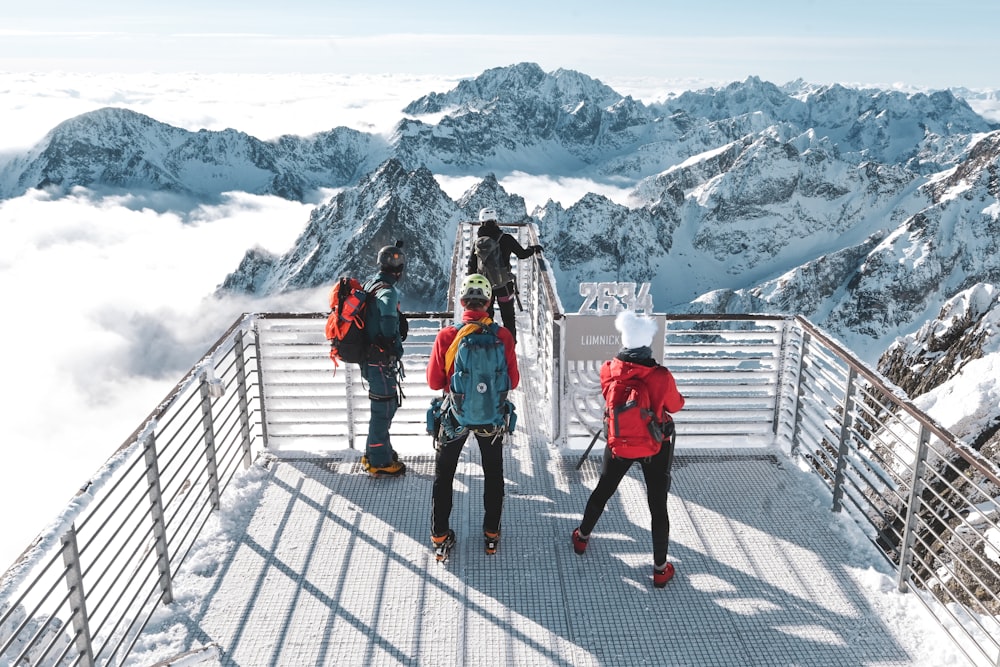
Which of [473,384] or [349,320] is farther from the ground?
[349,320]

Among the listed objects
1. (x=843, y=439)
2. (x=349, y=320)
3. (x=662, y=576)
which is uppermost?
(x=349, y=320)

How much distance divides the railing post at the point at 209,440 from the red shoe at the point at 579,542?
304 centimetres

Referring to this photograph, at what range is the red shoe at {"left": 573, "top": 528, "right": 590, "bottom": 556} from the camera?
5691 millimetres

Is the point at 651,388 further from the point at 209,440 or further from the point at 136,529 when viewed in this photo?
the point at 209,440

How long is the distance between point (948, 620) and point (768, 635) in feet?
4.18

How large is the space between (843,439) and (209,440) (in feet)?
17.2

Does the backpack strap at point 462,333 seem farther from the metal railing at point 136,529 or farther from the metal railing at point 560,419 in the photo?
the metal railing at point 136,529

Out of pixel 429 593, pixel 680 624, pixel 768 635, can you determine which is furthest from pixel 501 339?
pixel 768 635

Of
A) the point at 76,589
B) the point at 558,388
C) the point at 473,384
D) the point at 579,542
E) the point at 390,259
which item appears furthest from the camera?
the point at 558,388

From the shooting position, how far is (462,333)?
5.16 m

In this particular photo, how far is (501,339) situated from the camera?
5.19 metres

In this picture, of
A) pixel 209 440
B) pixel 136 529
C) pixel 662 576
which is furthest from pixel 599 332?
pixel 136 529

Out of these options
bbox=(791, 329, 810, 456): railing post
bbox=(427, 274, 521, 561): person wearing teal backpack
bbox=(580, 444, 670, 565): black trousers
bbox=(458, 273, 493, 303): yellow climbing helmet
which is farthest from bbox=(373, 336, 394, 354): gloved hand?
bbox=(791, 329, 810, 456): railing post

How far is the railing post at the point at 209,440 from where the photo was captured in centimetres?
586
